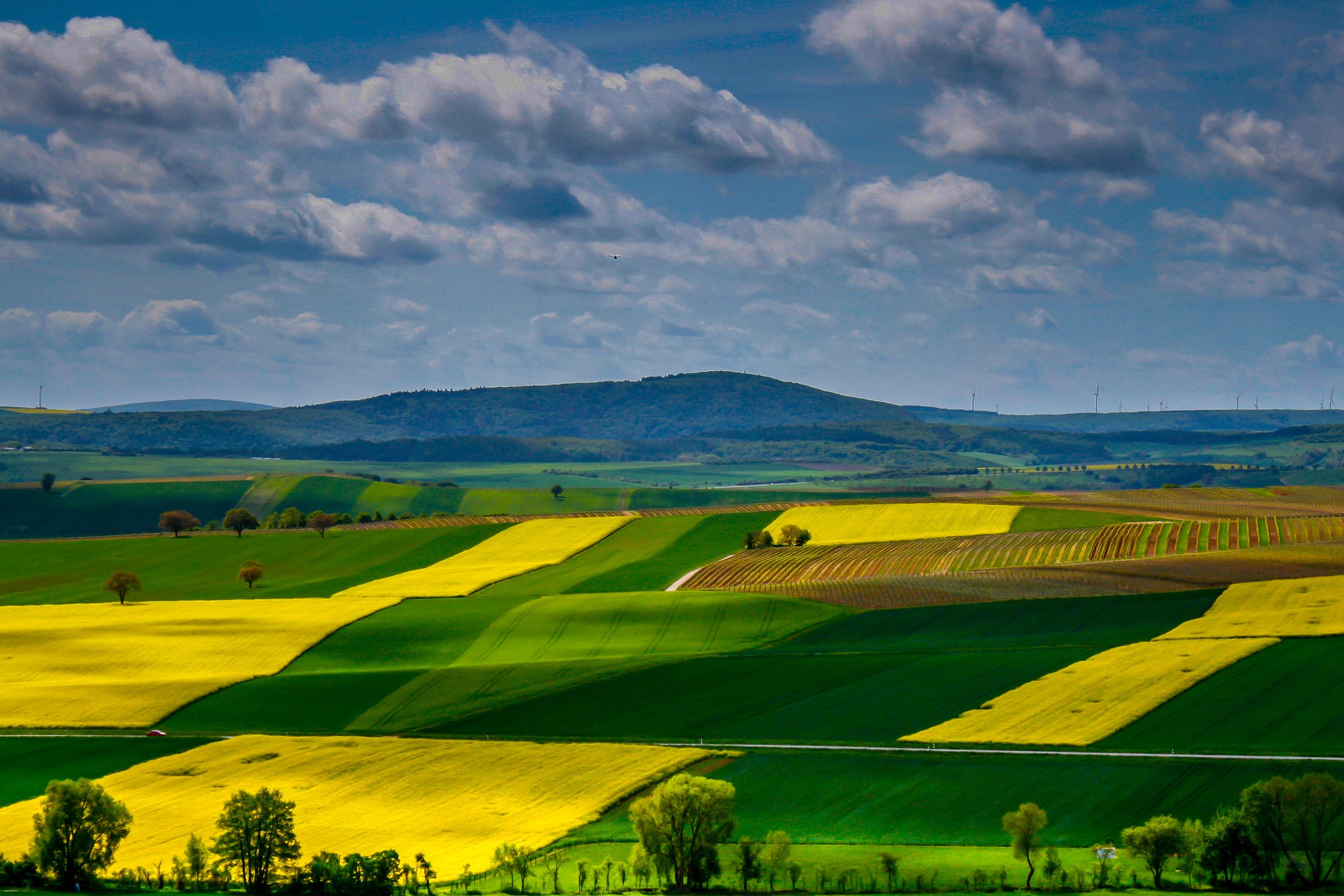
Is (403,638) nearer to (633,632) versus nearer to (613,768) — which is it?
(633,632)

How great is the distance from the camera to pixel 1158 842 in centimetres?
5131

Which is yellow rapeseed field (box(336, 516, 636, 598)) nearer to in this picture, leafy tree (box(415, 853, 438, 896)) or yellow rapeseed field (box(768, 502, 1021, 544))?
yellow rapeseed field (box(768, 502, 1021, 544))

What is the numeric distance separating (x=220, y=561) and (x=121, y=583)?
26504mm

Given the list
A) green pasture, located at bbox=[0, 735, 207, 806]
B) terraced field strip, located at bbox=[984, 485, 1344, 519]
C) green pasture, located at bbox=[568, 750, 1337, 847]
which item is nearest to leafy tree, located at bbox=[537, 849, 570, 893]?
green pasture, located at bbox=[568, 750, 1337, 847]

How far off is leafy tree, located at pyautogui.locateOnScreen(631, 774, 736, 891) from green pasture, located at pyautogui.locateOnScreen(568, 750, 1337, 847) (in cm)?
468

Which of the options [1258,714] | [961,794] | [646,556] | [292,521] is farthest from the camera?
[292,521]

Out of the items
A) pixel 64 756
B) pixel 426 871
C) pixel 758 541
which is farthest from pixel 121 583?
pixel 426 871

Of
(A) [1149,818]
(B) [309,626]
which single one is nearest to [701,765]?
(A) [1149,818]

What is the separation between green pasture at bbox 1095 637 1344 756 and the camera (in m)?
66.5

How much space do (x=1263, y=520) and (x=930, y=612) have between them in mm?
54417

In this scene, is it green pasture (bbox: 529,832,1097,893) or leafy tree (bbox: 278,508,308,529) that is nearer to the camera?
green pasture (bbox: 529,832,1097,893)

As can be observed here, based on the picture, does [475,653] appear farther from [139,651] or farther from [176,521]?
[176,521]

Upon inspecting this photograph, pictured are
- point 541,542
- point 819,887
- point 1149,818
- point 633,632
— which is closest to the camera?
point 819,887

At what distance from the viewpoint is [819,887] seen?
51.3m
